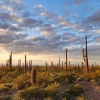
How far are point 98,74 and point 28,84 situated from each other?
10.1 metres

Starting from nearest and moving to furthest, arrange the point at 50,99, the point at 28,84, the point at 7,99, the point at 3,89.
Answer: the point at 50,99
the point at 7,99
the point at 3,89
the point at 28,84

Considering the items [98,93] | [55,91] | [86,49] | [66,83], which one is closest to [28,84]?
[66,83]

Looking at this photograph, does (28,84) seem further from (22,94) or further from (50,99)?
(50,99)

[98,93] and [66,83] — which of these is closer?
[98,93]

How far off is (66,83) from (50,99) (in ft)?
30.9

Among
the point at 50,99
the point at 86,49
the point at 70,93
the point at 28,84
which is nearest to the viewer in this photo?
A: the point at 50,99

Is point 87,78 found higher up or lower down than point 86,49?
lower down

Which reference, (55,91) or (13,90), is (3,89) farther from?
(55,91)

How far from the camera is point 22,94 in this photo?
17.2 meters

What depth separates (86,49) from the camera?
36.1 metres

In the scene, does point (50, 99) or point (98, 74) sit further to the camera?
point (98, 74)

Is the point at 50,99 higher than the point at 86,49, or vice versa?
the point at 86,49

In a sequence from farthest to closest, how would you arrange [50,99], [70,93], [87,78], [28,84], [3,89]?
[87,78], [28,84], [3,89], [70,93], [50,99]

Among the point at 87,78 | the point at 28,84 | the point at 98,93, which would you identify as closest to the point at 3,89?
the point at 28,84
